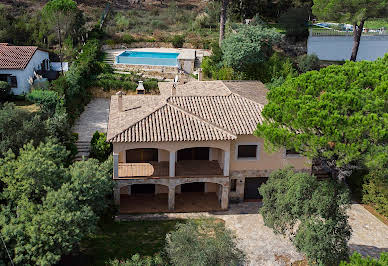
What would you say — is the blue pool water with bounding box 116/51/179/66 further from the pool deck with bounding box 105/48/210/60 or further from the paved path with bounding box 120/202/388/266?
the paved path with bounding box 120/202/388/266

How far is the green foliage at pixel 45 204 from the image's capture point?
18062mm

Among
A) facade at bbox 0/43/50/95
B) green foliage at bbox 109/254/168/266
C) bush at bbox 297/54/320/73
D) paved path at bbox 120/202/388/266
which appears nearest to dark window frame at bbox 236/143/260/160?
paved path at bbox 120/202/388/266

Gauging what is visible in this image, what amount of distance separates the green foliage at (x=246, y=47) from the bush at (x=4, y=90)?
20616mm

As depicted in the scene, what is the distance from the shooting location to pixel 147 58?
55.7 m

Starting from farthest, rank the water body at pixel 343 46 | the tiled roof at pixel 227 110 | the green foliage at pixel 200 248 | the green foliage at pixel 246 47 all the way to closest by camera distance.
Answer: the water body at pixel 343 46 → the green foliage at pixel 246 47 → the tiled roof at pixel 227 110 → the green foliage at pixel 200 248

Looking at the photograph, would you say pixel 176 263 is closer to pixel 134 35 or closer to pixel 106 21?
pixel 134 35

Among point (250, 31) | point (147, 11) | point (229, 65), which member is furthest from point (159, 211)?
point (147, 11)

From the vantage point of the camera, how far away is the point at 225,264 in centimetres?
1858

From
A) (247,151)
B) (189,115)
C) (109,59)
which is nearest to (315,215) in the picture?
(247,151)

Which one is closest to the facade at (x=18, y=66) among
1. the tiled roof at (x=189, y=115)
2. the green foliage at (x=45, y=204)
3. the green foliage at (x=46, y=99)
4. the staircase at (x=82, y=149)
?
the green foliage at (x=46, y=99)

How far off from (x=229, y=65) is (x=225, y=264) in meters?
28.2

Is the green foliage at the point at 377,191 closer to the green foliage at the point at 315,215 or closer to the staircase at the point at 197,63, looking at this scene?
the green foliage at the point at 315,215

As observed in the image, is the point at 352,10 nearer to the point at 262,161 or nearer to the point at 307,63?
the point at 307,63

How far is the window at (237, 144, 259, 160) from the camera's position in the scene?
2769cm
